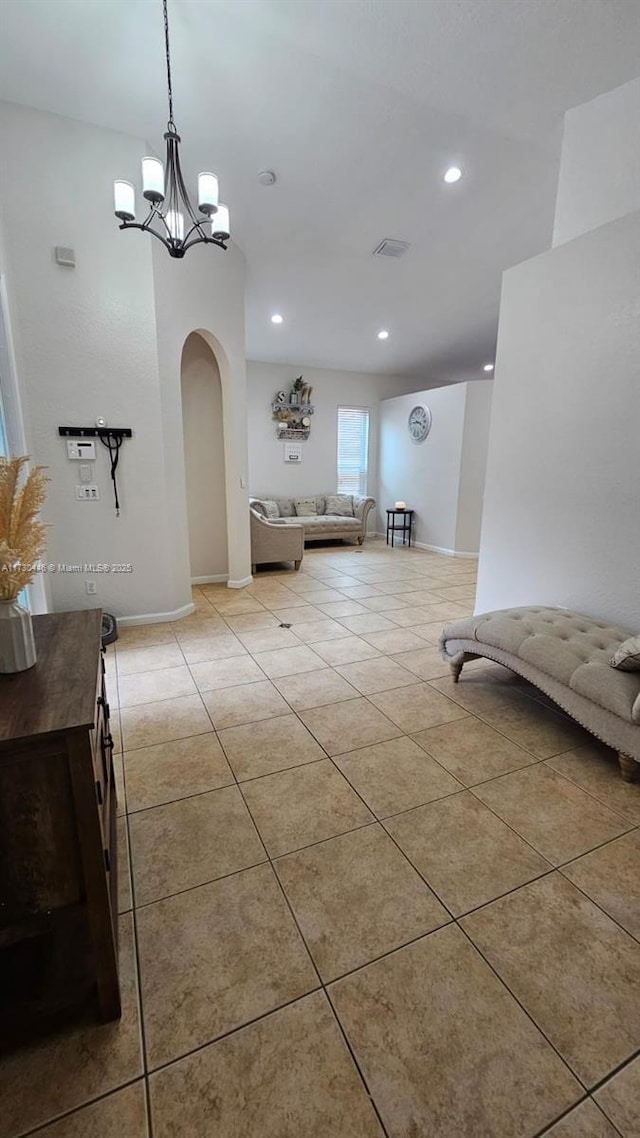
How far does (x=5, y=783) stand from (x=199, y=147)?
4.22 meters

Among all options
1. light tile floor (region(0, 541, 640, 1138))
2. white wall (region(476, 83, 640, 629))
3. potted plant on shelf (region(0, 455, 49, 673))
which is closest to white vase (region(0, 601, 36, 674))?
potted plant on shelf (region(0, 455, 49, 673))

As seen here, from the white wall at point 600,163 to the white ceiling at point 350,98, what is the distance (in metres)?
0.10

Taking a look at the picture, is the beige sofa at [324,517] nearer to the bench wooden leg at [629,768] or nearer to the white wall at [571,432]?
the white wall at [571,432]

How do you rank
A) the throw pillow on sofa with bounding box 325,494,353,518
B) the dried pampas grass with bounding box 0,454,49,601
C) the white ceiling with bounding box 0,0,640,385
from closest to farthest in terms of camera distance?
the dried pampas grass with bounding box 0,454,49,601, the white ceiling with bounding box 0,0,640,385, the throw pillow on sofa with bounding box 325,494,353,518

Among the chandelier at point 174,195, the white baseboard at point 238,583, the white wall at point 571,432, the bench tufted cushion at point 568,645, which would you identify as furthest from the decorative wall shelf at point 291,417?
the bench tufted cushion at point 568,645

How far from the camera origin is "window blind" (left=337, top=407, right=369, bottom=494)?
823 centimetres

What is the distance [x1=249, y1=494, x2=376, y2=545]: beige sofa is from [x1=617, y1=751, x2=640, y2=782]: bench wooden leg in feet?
18.1

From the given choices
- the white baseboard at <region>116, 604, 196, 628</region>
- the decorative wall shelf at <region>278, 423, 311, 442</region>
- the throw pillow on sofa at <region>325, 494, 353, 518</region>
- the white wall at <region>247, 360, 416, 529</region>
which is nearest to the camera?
the white baseboard at <region>116, 604, 196, 628</region>

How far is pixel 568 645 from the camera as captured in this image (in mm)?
2307

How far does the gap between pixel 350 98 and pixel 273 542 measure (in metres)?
3.92

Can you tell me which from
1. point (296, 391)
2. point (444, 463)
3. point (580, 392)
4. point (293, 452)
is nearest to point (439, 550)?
point (444, 463)

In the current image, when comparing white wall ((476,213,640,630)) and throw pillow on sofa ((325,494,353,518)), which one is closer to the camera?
white wall ((476,213,640,630))

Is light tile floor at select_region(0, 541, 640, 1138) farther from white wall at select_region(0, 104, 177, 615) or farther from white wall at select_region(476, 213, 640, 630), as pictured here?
white wall at select_region(0, 104, 177, 615)

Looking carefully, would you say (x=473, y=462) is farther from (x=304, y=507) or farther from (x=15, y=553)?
(x=15, y=553)
